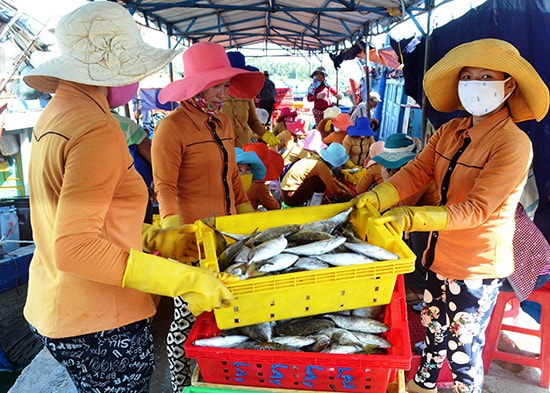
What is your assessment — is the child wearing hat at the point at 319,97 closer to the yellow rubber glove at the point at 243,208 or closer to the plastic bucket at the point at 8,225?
the plastic bucket at the point at 8,225

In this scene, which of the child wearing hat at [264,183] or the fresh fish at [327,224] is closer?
the fresh fish at [327,224]

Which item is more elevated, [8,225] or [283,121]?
[283,121]

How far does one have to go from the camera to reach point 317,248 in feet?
4.97

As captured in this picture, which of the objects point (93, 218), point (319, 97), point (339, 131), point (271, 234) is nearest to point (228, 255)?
point (271, 234)

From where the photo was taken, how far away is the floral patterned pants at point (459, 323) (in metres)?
2.13

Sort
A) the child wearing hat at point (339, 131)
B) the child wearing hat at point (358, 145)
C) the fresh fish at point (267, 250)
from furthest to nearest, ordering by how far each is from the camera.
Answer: the child wearing hat at point (339, 131) < the child wearing hat at point (358, 145) < the fresh fish at point (267, 250)

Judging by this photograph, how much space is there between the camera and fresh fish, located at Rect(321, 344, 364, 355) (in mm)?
Answer: 1347

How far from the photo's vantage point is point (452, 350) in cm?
224

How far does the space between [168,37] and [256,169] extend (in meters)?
7.54

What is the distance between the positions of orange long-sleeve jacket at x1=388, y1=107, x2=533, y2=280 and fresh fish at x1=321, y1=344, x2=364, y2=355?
753 mm

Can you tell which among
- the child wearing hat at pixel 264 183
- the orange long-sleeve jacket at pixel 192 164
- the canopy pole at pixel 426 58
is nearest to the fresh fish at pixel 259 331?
the orange long-sleeve jacket at pixel 192 164

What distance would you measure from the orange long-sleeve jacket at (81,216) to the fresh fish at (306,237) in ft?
1.90

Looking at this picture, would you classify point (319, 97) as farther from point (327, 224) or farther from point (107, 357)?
point (107, 357)

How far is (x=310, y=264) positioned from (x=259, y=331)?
0.96 feet
